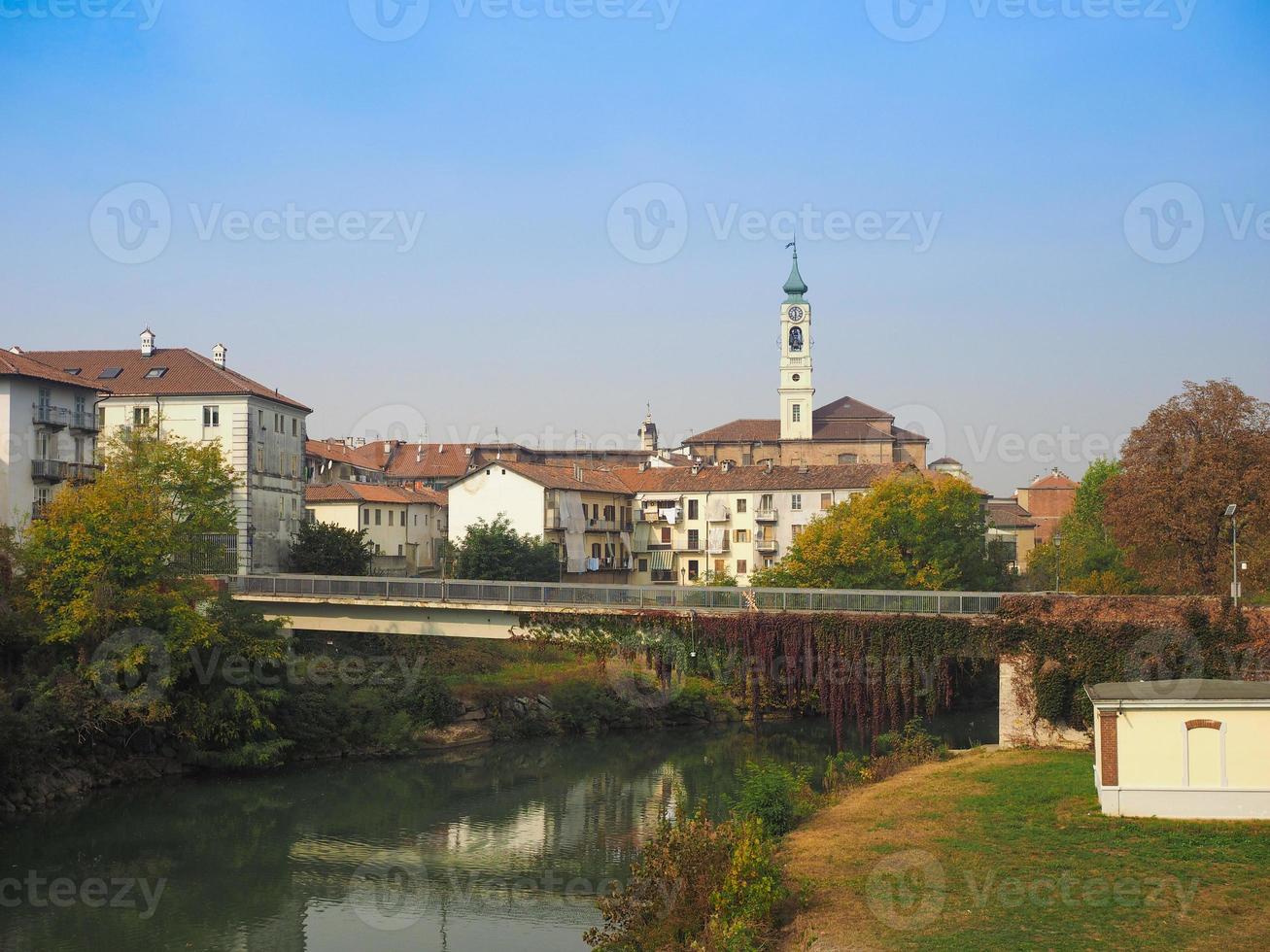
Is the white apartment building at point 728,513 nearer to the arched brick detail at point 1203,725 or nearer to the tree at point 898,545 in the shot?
the tree at point 898,545

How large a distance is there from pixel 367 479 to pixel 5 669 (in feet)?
185

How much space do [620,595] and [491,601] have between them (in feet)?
14.3

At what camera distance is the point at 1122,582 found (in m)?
54.9

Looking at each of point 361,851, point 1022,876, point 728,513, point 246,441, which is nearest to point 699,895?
point 1022,876

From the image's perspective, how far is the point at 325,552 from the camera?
2368 inches

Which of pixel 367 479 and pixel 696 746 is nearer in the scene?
pixel 696 746

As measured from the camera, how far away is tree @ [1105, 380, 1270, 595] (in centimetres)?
3934

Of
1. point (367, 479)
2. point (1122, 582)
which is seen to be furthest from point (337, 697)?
point (367, 479)

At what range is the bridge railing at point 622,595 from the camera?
37.2 m

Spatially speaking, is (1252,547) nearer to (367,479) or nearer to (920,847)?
(920,847)

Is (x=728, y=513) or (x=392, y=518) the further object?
(x=728, y=513)

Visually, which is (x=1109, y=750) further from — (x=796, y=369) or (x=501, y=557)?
(x=796, y=369)

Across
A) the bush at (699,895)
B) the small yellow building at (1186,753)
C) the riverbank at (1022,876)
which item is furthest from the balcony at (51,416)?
the small yellow building at (1186,753)

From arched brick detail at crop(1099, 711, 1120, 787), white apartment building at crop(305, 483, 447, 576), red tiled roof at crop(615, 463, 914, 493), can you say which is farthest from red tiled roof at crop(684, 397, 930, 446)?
arched brick detail at crop(1099, 711, 1120, 787)
